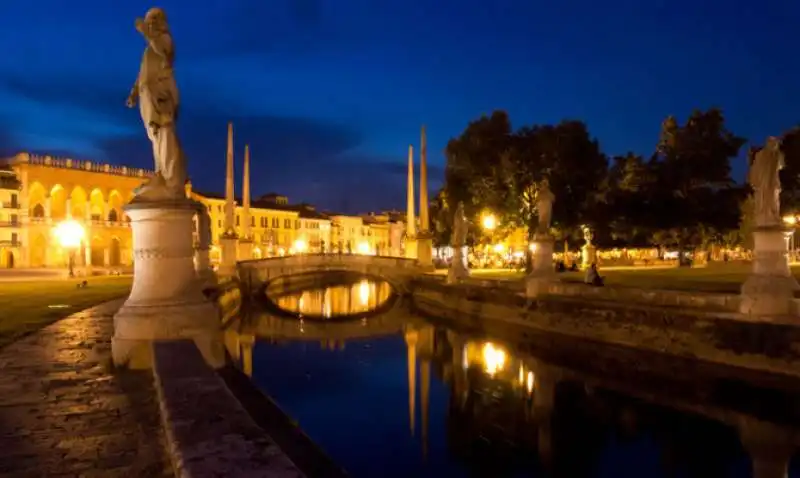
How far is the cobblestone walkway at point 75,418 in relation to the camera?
16.1 ft

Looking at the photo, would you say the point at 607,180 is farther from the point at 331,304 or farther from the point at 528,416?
the point at 528,416

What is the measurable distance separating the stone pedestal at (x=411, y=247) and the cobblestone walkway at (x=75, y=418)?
34559 millimetres

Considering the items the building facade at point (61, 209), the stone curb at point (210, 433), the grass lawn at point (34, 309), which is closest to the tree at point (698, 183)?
the building facade at point (61, 209)

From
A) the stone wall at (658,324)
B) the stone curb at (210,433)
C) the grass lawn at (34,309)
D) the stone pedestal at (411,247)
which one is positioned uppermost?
the stone pedestal at (411,247)

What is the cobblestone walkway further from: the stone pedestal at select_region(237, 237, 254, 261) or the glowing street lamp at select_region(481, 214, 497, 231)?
the stone pedestal at select_region(237, 237, 254, 261)

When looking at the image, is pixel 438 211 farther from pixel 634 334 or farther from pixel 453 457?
pixel 453 457

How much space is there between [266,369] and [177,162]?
8.56 metres

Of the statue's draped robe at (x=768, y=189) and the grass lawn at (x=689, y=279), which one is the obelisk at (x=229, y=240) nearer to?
the grass lawn at (x=689, y=279)

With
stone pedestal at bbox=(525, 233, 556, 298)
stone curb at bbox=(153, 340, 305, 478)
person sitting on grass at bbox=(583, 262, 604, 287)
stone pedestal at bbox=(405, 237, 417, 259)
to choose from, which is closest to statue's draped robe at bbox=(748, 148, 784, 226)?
person sitting on grass at bbox=(583, 262, 604, 287)

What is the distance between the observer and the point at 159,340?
850 cm

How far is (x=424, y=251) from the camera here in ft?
139

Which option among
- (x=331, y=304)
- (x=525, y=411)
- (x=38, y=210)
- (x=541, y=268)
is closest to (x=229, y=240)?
(x=331, y=304)

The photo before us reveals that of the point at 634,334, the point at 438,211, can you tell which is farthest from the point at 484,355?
the point at 438,211

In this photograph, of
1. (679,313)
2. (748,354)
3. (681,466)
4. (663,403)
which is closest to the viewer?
(681,466)
